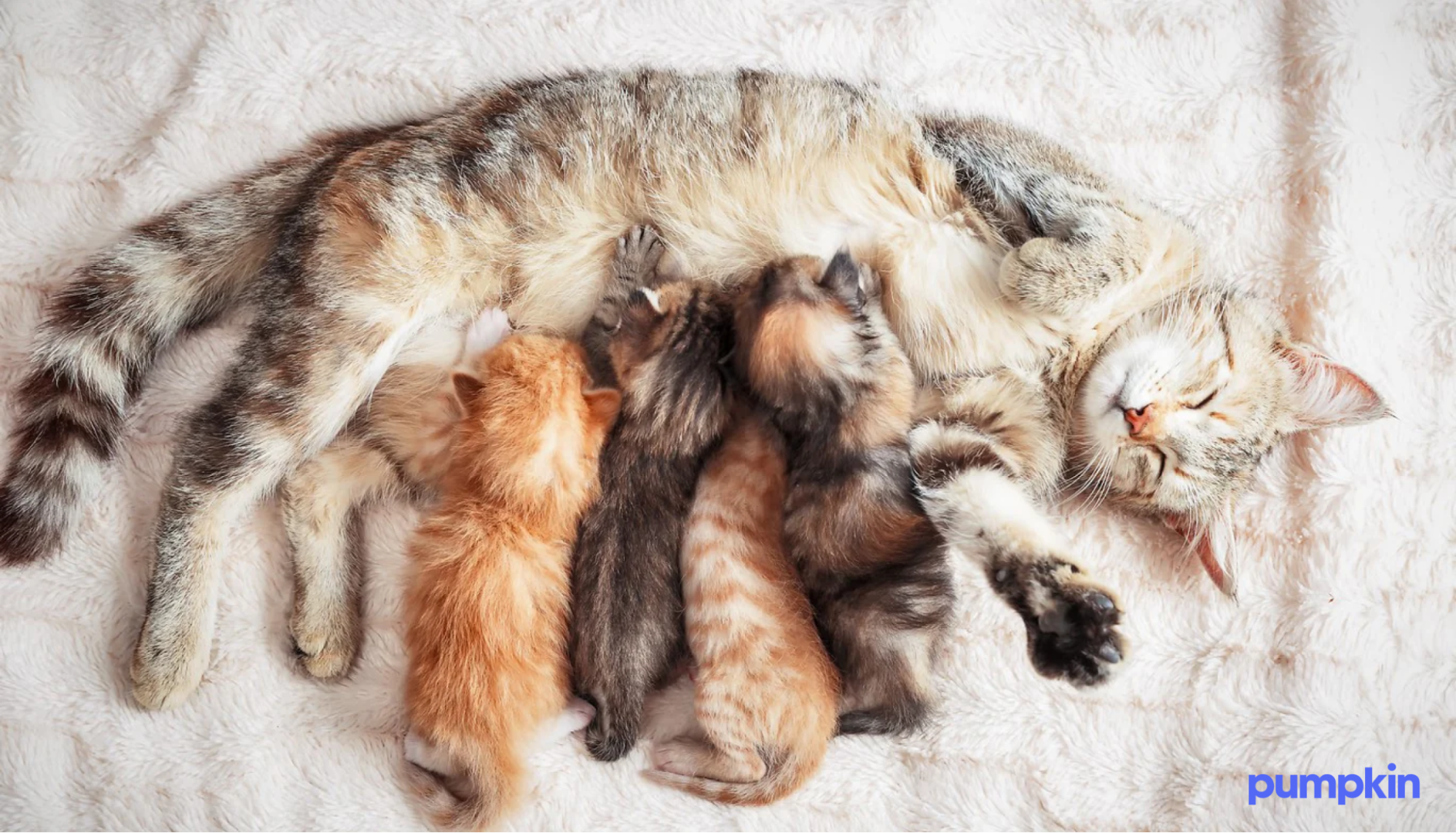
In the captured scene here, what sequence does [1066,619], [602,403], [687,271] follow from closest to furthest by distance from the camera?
[1066,619] → [602,403] → [687,271]

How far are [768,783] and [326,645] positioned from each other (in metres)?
0.74

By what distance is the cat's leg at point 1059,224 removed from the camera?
1368 mm

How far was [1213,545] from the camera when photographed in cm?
150

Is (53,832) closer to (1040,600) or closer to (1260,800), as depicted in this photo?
(1040,600)

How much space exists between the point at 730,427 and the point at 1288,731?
1.01 m

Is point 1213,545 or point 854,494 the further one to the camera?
point 1213,545

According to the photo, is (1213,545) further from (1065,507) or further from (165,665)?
(165,665)

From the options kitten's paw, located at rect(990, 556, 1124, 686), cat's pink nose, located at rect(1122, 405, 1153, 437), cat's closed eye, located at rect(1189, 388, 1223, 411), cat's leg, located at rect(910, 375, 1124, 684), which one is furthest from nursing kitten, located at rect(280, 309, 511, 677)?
cat's closed eye, located at rect(1189, 388, 1223, 411)

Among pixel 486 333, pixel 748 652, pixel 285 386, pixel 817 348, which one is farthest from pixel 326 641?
pixel 817 348

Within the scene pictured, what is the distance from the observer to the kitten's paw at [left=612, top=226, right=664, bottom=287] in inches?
58.7

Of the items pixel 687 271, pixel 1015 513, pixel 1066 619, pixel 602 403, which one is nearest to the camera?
pixel 1066 619

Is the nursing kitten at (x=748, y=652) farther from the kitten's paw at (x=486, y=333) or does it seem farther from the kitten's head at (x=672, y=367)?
the kitten's paw at (x=486, y=333)

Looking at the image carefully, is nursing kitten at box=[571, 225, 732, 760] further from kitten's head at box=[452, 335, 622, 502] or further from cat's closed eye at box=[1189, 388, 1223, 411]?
cat's closed eye at box=[1189, 388, 1223, 411]

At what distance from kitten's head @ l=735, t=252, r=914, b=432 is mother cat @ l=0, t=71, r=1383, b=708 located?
4.3 inches
